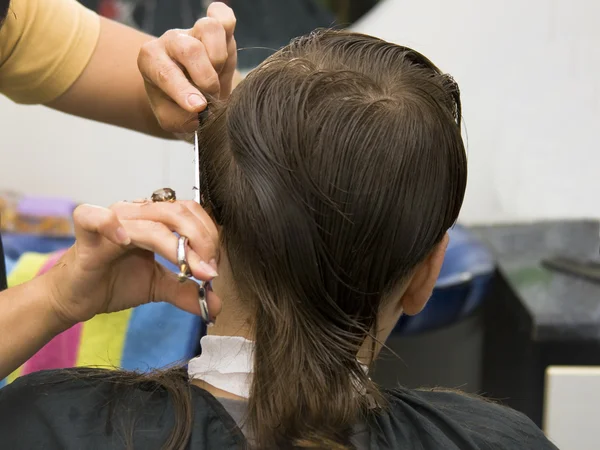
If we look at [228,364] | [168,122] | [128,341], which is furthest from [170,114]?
[128,341]

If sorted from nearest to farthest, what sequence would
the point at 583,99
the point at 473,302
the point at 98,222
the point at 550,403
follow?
the point at 98,222
the point at 550,403
the point at 473,302
the point at 583,99

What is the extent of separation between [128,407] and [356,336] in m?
0.29

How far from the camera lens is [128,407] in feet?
2.79

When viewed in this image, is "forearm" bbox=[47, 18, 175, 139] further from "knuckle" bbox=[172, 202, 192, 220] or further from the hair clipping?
"knuckle" bbox=[172, 202, 192, 220]

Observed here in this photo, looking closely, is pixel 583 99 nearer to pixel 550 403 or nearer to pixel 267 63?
pixel 550 403

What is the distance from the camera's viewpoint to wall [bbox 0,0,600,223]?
2311 millimetres

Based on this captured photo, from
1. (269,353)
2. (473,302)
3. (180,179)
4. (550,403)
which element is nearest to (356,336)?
(269,353)

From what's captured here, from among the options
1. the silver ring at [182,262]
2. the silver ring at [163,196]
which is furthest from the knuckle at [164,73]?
the silver ring at [182,262]

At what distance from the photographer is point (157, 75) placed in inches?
37.1

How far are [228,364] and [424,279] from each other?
10.5 inches

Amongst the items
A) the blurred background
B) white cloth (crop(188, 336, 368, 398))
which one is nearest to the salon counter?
the blurred background

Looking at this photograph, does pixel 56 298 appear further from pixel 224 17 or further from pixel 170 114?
pixel 224 17

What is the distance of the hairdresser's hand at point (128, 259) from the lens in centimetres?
69

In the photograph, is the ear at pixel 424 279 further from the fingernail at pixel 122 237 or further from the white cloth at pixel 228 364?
the fingernail at pixel 122 237
